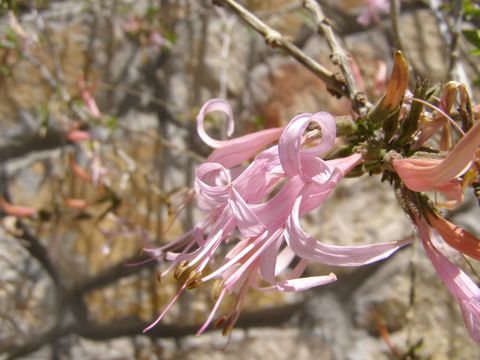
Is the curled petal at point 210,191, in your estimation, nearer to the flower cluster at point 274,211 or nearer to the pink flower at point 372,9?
the flower cluster at point 274,211

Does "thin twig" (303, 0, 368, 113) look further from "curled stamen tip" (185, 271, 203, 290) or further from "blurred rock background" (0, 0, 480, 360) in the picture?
"blurred rock background" (0, 0, 480, 360)

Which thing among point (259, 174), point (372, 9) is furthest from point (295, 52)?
point (372, 9)

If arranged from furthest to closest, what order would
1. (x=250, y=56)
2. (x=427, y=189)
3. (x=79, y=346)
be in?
(x=250, y=56) → (x=79, y=346) → (x=427, y=189)

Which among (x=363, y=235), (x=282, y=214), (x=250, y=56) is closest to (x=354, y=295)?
(x=363, y=235)

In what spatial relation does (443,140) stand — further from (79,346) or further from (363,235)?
(79,346)

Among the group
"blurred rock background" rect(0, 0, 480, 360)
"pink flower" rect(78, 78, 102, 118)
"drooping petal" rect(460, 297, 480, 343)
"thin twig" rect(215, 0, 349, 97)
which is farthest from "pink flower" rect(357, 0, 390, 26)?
"drooping petal" rect(460, 297, 480, 343)

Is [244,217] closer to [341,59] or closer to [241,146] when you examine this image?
[241,146]

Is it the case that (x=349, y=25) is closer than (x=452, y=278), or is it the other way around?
(x=452, y=278)

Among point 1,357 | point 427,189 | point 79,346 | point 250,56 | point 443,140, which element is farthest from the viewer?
point 250,56
